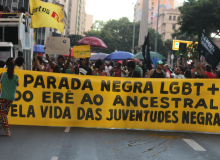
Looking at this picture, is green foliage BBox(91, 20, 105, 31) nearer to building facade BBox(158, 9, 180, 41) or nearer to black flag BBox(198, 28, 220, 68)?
building facade BBox(158, 9, 180, 41)

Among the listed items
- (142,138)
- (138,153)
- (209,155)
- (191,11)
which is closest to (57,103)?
(142,138)

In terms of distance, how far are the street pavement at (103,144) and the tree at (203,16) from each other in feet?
82.3

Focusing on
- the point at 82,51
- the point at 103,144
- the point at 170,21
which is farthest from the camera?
the point at 170,21

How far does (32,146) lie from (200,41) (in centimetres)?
459

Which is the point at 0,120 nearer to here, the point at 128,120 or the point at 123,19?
the point at 128,120

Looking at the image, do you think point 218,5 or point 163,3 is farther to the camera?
point 163,3

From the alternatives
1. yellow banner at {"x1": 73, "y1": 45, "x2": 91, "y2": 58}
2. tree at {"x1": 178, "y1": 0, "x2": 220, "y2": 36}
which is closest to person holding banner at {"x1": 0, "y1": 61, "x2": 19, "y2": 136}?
yellow banner at {"x1": 73, "y1": 45, "x2": 91, "y2": 58}

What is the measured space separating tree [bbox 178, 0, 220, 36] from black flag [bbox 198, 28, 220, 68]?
23784 millimetres

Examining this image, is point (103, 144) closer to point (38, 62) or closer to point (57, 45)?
point (38, 62)

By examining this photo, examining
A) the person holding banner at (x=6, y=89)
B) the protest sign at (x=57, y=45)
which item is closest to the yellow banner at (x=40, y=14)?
the protest sign at (x=57, y=45)

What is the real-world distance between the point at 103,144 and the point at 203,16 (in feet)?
89.1

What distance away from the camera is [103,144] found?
6.30m

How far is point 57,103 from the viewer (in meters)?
7.74

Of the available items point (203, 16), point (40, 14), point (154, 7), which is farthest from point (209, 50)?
point (154, 7)
